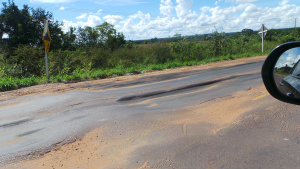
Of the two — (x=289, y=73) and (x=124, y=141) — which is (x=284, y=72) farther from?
(x=124, y=141)

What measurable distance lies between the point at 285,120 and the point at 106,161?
146 inches

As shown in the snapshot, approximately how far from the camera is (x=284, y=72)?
235cm

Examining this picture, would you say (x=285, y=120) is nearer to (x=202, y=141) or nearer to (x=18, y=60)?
(x=202, y=141)

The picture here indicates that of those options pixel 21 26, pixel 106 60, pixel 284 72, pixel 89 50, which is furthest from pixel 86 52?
pixel 284 72

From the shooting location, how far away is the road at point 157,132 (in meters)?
3.76

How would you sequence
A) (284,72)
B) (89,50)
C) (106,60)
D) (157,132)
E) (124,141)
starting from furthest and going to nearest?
1. (89,50)
2. (106,60)
3. (157,132)
4. (124,141)
5. (284,72)

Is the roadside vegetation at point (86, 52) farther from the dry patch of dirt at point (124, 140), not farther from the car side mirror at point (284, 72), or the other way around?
the car side mirror at point (284, 72)

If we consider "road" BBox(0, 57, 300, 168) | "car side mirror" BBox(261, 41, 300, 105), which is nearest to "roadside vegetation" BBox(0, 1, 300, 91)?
"road" BBox(0, 57, 300, 168)

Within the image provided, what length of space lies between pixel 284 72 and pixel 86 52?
63.5ft

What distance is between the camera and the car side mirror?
233 cm

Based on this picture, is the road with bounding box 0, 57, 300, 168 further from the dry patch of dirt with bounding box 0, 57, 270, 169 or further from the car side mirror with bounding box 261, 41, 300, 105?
the car side mirror with bounding box 261, 41, 300, 105

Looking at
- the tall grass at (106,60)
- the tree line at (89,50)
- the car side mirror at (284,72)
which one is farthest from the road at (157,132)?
the tree line at (89,50)

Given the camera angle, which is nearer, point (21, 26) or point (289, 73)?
point (289, 73)

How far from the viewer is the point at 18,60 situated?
55.1ft
